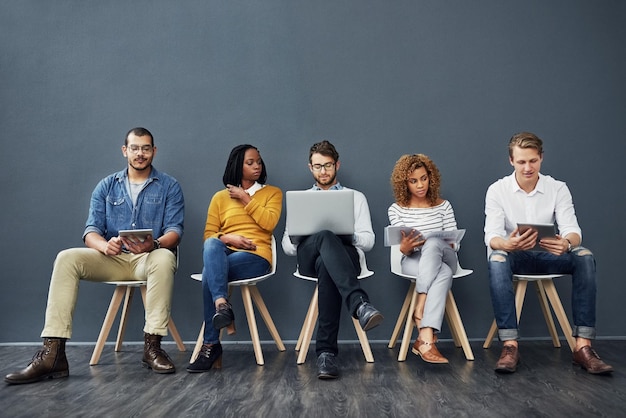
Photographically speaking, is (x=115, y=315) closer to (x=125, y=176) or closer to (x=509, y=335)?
(x=125, y=176)

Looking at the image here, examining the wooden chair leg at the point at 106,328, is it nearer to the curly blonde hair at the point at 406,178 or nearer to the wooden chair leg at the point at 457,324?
the curly blonde hair at the point at 406,178

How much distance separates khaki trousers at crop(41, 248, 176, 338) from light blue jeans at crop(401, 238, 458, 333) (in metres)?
1.27

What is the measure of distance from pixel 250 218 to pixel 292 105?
34.7 inches

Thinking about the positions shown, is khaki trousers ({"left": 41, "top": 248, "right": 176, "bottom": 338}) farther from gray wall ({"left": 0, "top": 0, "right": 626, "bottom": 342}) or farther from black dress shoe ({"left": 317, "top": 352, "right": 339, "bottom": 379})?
black dress shoe ({"left": 317, "top": 352, "right": 339, "bottom": 379})

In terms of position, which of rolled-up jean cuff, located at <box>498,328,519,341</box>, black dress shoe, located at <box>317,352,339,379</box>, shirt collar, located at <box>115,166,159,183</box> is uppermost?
shirt collar, located at <box>115,166,159,183</box>

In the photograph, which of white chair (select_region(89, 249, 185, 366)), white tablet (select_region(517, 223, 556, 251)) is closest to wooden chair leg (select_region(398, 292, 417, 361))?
white tablet (select_region(517, 223, 556, 251))

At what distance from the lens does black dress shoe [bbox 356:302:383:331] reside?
97.0 inches

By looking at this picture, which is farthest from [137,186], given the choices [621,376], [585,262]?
[621,376]

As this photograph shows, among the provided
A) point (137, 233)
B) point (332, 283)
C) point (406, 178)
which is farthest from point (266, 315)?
point (406, 178)

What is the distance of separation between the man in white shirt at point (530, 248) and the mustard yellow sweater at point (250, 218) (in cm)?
118

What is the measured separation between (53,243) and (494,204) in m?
2.73

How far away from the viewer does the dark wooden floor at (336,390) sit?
209 centimetres

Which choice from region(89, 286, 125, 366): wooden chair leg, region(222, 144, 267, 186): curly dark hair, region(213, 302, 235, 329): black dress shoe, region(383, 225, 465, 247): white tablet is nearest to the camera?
region(213, 302, 235, 329): black dress shoe

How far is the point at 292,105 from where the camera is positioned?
3773 mm
